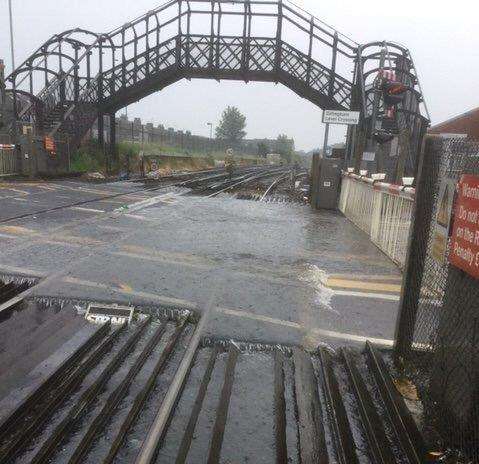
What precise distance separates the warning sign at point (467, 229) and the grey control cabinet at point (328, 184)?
40.9 ft

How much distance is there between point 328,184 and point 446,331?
499 inches

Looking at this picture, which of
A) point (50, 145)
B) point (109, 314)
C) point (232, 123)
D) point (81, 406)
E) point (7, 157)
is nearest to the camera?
point (81, 406)

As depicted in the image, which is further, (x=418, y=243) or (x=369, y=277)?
(x=369, y=277)

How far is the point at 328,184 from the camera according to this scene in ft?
51.0

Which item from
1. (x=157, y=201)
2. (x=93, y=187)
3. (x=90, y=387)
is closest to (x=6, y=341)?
(x=90, y=387)

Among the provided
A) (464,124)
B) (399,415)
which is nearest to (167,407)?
(399,415)

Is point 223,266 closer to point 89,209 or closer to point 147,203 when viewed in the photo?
point 89,209

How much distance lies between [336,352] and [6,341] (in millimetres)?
3101

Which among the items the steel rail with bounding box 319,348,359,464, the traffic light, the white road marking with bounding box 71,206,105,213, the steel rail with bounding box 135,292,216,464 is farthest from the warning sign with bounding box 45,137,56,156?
the steel rail with bounding box 319,348,359,464

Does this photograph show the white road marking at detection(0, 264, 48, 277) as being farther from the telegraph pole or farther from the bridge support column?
the bridge support column

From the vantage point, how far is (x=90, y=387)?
3.37 m

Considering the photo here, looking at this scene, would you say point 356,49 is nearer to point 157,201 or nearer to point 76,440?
point 157,201

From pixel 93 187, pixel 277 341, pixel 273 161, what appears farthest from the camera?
pixel 273 161

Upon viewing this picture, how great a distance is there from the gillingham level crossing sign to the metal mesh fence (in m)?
12.3
